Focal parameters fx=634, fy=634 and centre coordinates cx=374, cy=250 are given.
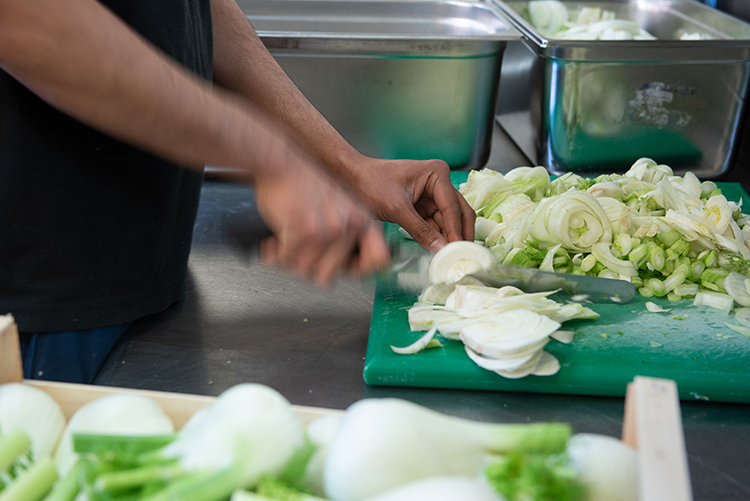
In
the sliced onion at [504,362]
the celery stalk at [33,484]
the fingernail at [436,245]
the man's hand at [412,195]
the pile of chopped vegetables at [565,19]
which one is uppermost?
the pile of chopped vegetables at [565,19]

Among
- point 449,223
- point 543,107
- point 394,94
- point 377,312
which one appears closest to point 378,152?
point 394,94

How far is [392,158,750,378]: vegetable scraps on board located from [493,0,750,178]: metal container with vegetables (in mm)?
255

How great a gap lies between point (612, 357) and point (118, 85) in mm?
943

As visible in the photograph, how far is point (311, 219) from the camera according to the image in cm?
91

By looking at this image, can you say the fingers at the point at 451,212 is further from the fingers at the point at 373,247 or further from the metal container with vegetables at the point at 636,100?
the metal container with vegetables at the point at 636,100

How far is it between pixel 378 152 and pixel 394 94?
0.20 m

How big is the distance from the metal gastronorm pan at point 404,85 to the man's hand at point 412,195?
526mm

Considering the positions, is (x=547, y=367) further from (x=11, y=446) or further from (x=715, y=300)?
(x=11, y=446)

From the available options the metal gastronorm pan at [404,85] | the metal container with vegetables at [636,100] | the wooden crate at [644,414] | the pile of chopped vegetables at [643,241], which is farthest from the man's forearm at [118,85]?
the metal container with vegetables at [636,100]

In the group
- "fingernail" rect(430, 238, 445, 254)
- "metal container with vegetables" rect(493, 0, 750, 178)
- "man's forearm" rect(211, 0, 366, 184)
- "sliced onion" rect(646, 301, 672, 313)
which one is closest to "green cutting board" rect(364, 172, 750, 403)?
"sliced onion" rect(646, 301, 672, 313)

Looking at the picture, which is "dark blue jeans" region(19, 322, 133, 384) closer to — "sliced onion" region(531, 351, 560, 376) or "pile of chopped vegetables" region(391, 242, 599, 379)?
"pile of chopped vegetables" region(391, 242, 599, 379)

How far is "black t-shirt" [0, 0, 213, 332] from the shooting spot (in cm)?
106

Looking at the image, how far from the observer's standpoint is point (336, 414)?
69 cm

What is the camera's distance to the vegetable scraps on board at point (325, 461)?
0.53 meters
